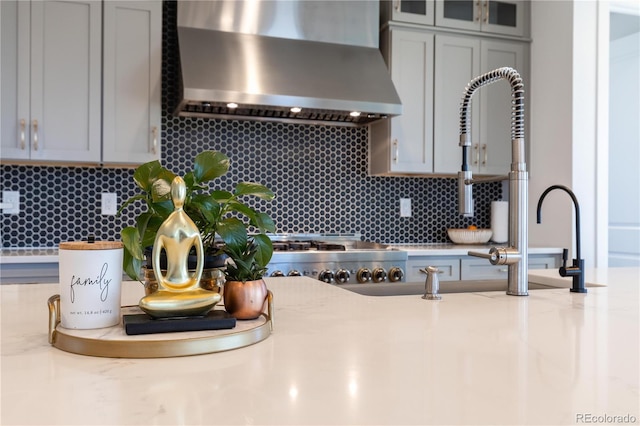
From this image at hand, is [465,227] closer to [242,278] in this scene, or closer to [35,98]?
[35,98]

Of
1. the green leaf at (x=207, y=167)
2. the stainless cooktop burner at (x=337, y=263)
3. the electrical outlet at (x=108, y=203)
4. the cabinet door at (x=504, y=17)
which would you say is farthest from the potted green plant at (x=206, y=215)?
the cabinet door at (x=504, y=17)

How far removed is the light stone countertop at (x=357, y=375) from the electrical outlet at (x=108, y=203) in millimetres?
2150

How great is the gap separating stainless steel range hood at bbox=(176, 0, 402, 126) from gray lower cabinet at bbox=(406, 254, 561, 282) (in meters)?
0.90

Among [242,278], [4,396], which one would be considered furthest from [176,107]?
[4,396]

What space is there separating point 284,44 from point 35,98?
1.39 m

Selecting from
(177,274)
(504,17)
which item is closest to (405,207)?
(504,17)

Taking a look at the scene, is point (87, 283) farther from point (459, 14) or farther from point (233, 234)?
point (459, 14)

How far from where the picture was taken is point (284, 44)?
332 centimetres

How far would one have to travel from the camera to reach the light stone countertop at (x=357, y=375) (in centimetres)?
63

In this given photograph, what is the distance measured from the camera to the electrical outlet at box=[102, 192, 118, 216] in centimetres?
328

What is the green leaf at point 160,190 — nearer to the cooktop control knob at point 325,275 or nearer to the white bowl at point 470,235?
the cooktop control knob at point 325,275

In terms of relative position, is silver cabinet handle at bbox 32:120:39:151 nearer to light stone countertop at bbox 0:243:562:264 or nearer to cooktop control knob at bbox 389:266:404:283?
light stone countertop at bbox 0:243:562:264

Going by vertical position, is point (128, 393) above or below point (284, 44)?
below

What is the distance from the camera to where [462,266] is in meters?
3.40
